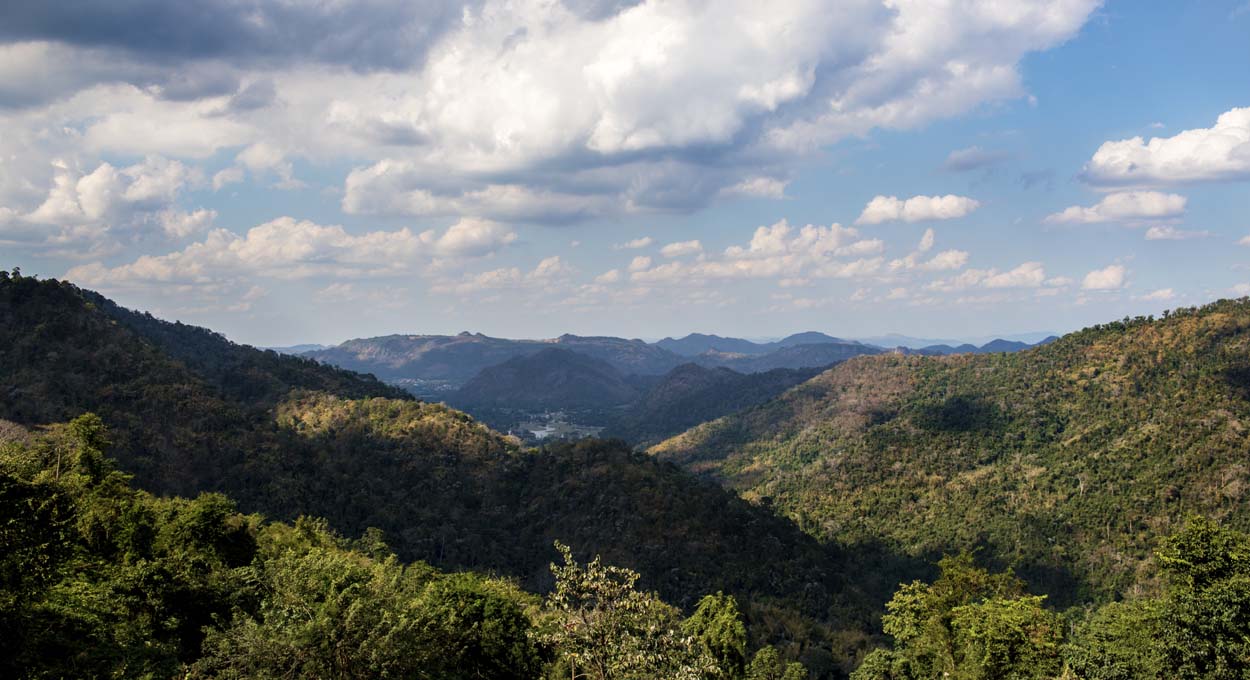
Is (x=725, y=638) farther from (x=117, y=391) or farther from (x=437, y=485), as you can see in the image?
(x=117, y=391)

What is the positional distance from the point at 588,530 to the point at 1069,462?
108 m

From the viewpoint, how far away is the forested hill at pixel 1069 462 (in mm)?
117625

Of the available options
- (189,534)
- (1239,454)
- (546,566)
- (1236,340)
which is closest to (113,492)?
(189,534)

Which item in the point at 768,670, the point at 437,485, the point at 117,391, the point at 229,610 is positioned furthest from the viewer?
the point at 437,485

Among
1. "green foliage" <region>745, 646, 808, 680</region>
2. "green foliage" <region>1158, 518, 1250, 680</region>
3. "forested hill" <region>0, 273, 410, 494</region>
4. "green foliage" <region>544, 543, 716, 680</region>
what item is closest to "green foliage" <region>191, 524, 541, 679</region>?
"green foliage" <region>544, 543, 716, 680</region>

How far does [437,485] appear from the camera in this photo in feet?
423

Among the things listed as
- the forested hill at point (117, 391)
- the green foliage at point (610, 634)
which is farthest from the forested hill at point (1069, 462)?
the forested hill at point (117, 391)

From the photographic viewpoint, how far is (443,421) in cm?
14838

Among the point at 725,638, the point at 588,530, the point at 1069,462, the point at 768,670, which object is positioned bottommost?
the point at 588,530

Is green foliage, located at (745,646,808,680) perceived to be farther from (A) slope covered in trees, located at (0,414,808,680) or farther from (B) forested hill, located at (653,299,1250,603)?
(B) forested hill, located at (653,299,1250,603)

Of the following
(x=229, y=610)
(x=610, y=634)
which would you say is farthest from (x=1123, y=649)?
(x=229, y=610)

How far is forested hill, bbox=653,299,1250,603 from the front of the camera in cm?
→ 11762

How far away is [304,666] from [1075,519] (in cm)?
14646

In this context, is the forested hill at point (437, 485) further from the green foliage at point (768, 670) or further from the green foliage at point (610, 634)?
the green foliage at point (610, 634)
